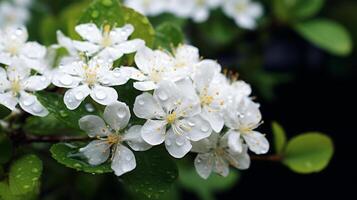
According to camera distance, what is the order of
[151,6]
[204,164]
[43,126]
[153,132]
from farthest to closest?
[151,6] → [43,126] → [204,164] → [153,132]

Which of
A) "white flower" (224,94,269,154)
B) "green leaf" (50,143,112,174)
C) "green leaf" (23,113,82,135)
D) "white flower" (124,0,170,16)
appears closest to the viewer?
"green leaf" (50,143,112,174)

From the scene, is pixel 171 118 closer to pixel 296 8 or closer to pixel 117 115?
pixel 117 115

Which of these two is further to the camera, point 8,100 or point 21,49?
point 21,49

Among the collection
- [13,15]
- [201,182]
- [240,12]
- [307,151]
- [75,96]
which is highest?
[75,96]

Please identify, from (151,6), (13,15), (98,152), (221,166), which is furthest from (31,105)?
(13,15)

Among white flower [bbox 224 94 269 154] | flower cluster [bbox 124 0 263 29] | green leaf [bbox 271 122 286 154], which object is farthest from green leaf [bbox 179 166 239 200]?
white flower [bbox 224 94 269 154]

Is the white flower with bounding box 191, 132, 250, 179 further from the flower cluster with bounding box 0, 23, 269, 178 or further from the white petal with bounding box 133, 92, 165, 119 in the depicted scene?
the white petal with bounding box 133, 92, 165, 119

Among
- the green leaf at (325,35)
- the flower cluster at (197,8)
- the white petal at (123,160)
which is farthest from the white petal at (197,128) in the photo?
the green leaf at (325,35)
